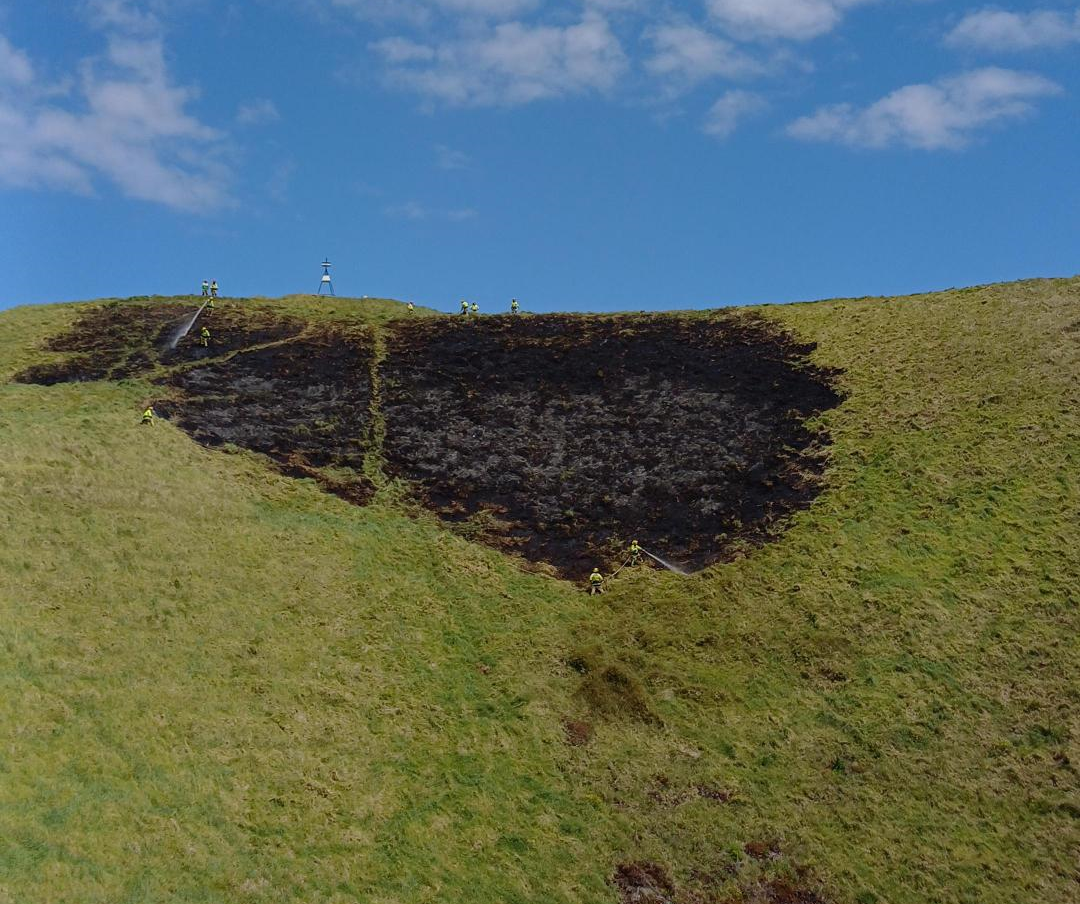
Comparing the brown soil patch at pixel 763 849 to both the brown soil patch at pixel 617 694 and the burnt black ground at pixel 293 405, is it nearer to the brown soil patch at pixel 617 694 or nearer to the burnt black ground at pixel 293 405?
the brown soil patch at pixel 617 694

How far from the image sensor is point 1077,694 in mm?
29047

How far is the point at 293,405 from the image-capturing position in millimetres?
51719

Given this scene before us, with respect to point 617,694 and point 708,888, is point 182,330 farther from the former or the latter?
point 708,888

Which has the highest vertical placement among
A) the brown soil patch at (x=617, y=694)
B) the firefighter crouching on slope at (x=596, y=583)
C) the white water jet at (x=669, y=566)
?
the white water jet at (x=669, y=566)

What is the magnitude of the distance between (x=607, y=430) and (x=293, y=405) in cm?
1766

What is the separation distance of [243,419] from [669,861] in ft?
108

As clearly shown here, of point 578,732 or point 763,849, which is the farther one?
point 578,732

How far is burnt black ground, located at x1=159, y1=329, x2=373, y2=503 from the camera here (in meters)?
46.6

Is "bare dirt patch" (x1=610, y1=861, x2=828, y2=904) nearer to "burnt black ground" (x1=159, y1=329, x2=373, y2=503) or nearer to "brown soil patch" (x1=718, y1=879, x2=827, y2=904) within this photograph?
"brown soil patch" (x1=718, y1=879, x2=827, y2=904)

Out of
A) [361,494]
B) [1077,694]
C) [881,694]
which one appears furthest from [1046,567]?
[361,494]

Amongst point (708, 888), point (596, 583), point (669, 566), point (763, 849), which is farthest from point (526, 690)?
point (669, 566)

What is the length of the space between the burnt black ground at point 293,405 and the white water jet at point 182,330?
4.79 metres

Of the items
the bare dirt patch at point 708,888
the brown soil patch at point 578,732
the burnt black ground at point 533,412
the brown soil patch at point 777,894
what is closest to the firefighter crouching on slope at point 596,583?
the burnt black ground at point 533,412

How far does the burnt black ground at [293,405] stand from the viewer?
46.6 meters
